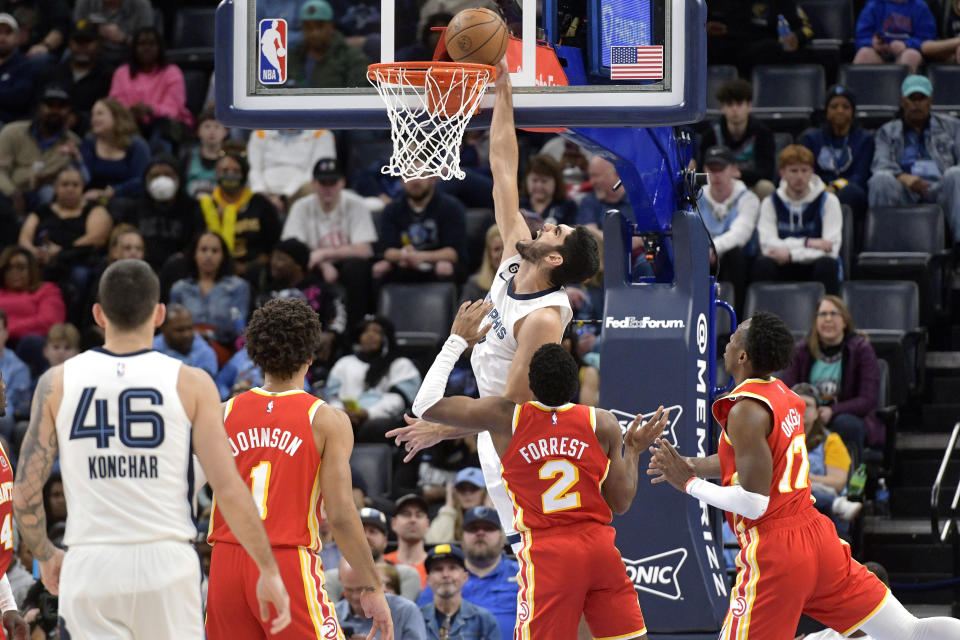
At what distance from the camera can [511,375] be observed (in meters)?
6.96

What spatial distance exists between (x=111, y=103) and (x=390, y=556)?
20.0ft

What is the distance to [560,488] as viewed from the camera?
21.1 ft

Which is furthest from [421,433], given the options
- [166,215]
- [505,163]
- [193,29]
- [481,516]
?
[193,29]

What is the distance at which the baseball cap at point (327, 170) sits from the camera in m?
12.5

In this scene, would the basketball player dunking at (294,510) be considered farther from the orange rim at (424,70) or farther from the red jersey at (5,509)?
the orange rim at (424,70)

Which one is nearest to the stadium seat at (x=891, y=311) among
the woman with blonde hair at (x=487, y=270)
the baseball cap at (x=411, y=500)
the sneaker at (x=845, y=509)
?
the sneaker at (x=845, y=509)

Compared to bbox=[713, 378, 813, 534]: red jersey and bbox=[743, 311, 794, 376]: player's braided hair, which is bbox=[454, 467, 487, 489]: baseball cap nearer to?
bbox=[713, 378, 813, 534]: red jersey

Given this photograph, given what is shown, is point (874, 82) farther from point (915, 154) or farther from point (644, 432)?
point (644, 432)

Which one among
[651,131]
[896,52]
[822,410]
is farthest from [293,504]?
[896,52]

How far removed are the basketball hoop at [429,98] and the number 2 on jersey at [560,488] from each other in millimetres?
1843

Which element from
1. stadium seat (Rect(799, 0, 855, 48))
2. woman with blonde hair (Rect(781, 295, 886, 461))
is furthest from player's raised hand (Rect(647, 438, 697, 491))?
stadium seat (Rect(799, 0, 855, 48))

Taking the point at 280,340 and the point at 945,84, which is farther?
the point at 945,84

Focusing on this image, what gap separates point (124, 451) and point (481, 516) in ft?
14.7

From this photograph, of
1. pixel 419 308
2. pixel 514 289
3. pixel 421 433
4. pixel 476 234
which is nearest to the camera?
pixel 421 433
